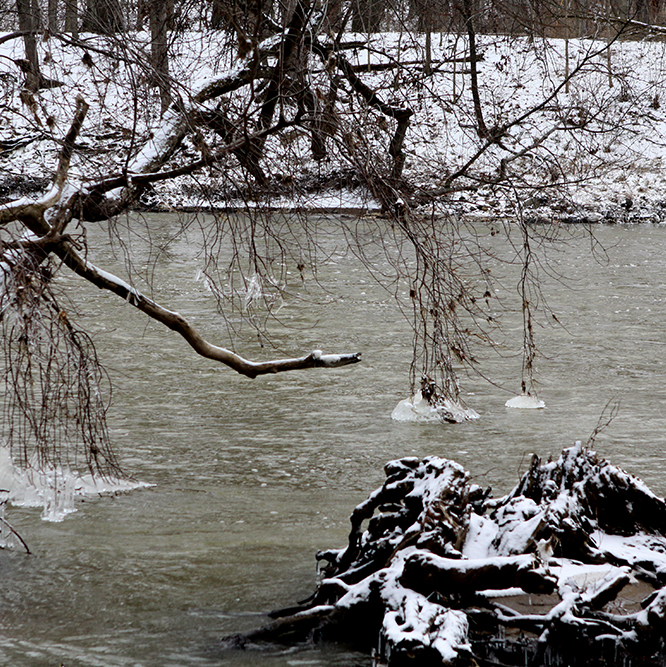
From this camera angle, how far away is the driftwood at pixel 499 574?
4.09 m

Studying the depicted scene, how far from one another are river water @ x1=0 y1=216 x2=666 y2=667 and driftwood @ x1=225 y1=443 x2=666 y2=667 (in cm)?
27

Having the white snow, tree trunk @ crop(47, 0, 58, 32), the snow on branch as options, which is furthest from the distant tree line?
the white snow

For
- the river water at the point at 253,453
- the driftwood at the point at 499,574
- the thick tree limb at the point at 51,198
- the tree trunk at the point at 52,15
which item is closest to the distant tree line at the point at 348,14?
the tree trunk at the point at 52,15

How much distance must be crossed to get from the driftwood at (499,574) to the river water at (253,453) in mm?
267

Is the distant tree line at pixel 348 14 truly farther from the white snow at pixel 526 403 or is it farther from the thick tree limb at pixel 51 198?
the white snow at pixel 526 403

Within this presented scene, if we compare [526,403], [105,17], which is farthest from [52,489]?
[526,403]

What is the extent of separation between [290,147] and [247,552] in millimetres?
2301

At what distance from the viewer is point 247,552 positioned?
18.3ft

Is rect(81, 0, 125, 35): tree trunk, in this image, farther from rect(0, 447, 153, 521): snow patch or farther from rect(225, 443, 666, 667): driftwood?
rect(0, 447, 153, 521): snow patch

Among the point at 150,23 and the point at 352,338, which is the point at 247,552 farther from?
the point at 352,338

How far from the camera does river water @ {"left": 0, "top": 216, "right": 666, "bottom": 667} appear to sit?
15.6 feet

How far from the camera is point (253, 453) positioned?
24.6 ft

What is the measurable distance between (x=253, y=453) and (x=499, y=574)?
3574 millimetres

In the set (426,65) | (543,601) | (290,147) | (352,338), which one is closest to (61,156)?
(290,147)
